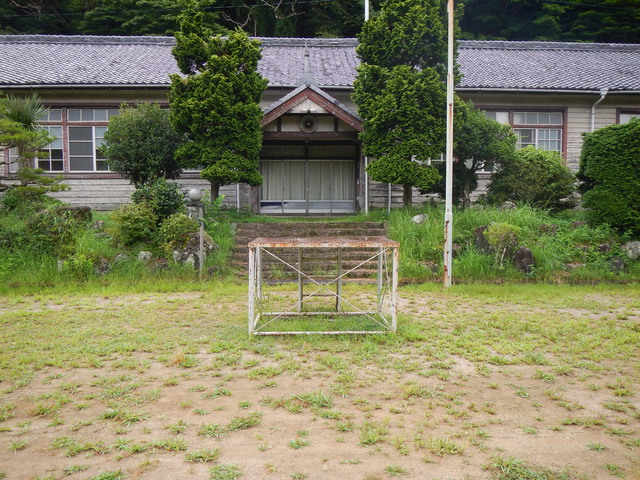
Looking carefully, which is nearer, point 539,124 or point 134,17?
point 539,124

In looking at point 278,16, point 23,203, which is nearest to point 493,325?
point 23,203

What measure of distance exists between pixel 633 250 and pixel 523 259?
96.9 inches

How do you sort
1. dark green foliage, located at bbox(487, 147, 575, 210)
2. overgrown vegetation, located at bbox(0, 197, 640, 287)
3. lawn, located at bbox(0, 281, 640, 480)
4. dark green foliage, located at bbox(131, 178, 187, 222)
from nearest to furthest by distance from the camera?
lawn, located at bbox(0, 281, 640, 480)
overgrown vegetation, located at bbox(0, 197, 640, 287)
dark green foliage, located at bbox(131, 178, 187, 222)
dark green foliage, located at bbox(487, 147, 575, 210)

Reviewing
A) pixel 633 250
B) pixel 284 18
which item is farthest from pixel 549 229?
pixel 284 18

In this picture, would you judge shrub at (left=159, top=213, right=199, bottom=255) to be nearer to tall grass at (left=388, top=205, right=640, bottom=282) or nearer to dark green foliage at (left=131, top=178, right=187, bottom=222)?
dark green foliage at (left=131, top=178, right=187, bottom=222)

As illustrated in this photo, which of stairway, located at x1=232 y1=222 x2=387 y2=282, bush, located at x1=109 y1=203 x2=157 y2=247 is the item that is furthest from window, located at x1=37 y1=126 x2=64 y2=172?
stairway, located at x1=232 y1=222 x2=387 y2=282

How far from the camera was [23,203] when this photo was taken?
1054 centimetres

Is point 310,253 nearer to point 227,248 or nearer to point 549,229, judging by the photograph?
point 227,248

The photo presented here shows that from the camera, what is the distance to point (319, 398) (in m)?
3.83

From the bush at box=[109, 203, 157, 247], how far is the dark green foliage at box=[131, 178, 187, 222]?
25 cm

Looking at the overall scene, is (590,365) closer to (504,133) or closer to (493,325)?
(493,325)

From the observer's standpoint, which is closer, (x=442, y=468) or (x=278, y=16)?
(x=442, y=468)

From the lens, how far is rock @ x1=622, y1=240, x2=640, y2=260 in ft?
32.3

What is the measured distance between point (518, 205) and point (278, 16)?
62.7 feet
